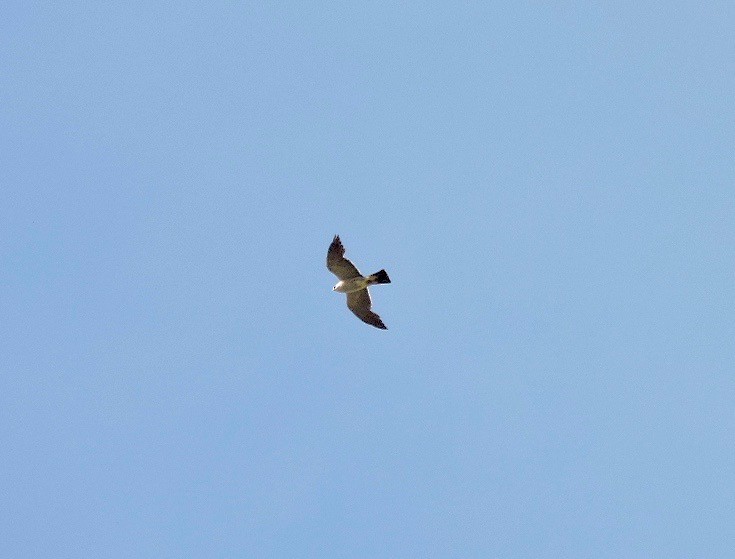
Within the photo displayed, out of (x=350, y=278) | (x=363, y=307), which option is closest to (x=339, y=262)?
(x=350, y=278)

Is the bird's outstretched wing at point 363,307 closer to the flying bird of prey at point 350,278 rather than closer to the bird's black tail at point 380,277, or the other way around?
the flying bird of prey at point 350,278

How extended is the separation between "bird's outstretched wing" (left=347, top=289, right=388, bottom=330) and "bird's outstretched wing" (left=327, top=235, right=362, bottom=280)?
0.84 metres

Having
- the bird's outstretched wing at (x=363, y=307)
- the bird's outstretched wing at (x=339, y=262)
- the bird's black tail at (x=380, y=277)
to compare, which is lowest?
the bird's outstretched wing at (x=363, y=307)

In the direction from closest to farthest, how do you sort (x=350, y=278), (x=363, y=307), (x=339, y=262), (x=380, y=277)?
(x=380, y=277), (x=339, y=262), (x=350, y=278), (x=363, y=307)

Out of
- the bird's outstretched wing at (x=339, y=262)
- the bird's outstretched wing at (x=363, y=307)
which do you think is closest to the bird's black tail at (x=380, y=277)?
the bird's outstretched wing at (x=339, y=262)

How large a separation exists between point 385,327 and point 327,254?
9.23 feet

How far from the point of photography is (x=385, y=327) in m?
36.5

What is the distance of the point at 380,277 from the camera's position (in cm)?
3525

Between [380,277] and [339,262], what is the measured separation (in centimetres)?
121

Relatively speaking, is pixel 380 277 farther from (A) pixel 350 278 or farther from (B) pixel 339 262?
(B) pixel 339 262

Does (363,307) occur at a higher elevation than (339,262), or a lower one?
lower

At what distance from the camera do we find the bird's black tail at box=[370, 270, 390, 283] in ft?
115

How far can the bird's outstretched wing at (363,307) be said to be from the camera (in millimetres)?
36312

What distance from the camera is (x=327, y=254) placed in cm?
3547
